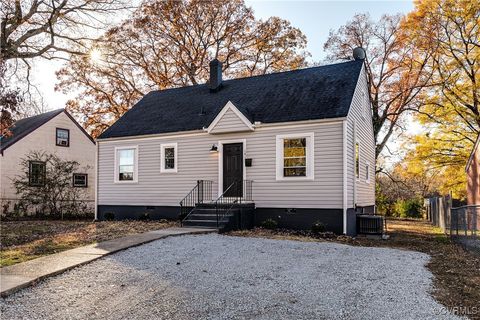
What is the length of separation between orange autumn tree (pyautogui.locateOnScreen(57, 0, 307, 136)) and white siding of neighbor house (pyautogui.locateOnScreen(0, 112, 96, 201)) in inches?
61.4

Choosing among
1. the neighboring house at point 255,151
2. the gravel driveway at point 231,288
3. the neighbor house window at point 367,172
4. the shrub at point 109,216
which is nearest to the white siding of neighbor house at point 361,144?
the neighboring house at point 255,151

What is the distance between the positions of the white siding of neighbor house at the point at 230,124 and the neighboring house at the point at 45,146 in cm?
1289

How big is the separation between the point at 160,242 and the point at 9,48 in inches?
466

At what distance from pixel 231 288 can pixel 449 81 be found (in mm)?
19584

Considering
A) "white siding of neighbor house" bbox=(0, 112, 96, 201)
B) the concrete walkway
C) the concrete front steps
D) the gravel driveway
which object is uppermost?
"white siding of neighbor house" bbox=(0, 112, 96, 201)

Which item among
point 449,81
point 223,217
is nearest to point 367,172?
point 223,217

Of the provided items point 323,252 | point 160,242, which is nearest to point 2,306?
point 160,242

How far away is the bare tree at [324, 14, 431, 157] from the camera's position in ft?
74.0

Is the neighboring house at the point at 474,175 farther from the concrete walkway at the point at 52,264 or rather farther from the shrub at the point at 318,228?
the concrete walkway at the point at 52,264

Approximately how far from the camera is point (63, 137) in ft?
83.2

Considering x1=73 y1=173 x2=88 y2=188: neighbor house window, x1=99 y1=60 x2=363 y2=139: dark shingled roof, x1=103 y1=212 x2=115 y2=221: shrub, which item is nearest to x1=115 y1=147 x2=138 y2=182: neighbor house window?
x1=99 y1=60 x2=363 y2=139: dark shingled roof

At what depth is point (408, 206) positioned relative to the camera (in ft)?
89.6

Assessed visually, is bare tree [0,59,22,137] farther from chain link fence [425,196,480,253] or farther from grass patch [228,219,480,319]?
chain link fence [425,196,480,253]

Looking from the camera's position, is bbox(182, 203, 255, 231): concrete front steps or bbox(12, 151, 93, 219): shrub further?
bbox(12, 151, 93, 219): shrub
